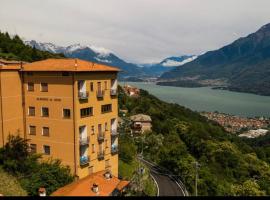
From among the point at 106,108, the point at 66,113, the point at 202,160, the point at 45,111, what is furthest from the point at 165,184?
the point at 202,160

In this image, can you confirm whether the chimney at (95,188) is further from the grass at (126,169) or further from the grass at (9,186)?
the grass at (126,169)

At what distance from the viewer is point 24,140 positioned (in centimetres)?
2223

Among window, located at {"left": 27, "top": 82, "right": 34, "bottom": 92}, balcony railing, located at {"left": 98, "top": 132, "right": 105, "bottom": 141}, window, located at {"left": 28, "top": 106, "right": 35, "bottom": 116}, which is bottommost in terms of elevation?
balcony railing, located at {"left": 98, "top": 132, "right": 105, "bottom": 141}

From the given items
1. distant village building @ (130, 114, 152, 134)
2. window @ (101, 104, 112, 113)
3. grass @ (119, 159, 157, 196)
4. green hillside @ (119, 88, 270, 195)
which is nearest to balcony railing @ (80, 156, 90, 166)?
window @ (101, 104, 112, 113)

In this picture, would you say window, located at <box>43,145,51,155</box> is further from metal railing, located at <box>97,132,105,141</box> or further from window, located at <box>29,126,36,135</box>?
metal railing, located at <box>97,132,105,141</box>

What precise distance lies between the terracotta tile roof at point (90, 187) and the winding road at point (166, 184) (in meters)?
6.20

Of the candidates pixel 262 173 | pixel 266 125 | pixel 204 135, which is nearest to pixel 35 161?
pixel 262 173

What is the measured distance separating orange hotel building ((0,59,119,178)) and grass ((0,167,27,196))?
321cm

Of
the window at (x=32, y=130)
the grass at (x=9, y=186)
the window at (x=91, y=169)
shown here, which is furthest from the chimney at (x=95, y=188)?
the window at (x=32, y=130)

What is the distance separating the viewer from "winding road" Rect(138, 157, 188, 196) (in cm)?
2670

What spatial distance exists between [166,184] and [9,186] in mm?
14391

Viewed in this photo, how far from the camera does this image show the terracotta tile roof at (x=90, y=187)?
18.7 m

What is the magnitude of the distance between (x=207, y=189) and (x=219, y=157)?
17552 millimetres

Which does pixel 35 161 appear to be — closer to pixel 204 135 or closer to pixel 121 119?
pixel 121 119
